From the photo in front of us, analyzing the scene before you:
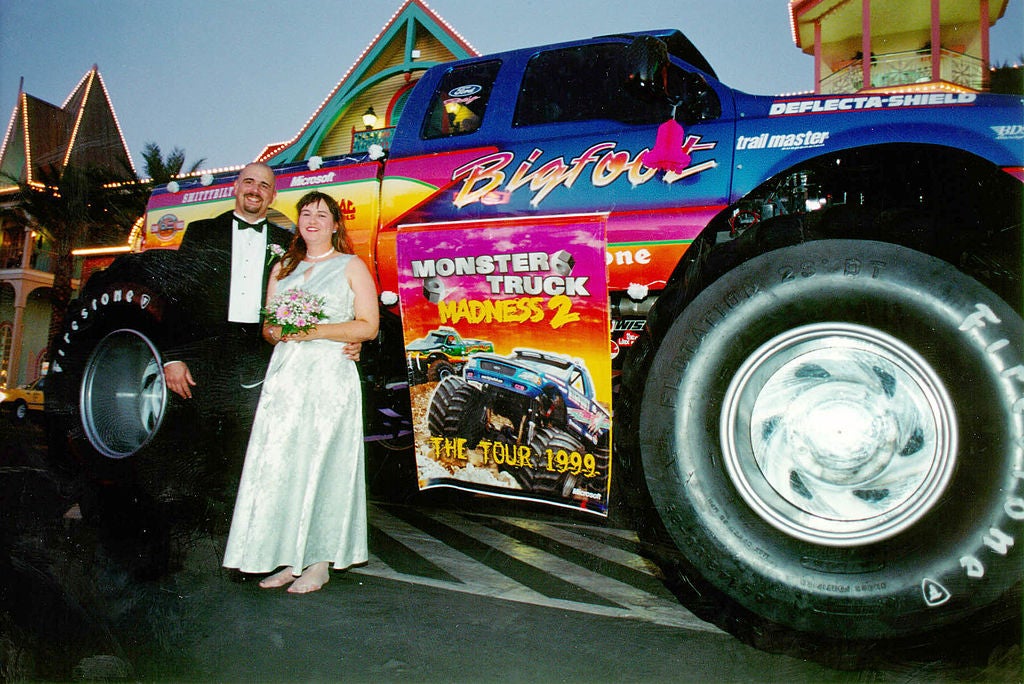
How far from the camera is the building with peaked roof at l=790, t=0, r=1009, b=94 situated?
2.08 m

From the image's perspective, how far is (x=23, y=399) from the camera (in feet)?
10.6

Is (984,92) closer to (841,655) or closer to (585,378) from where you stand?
(585,378)

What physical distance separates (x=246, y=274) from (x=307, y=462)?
106 centimetres

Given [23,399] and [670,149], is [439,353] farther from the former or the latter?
[23,399]

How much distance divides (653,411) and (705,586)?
535mm

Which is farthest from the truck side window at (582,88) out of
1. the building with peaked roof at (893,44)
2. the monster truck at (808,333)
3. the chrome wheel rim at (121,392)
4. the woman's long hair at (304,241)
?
the chrome wheel rim at (121,392)

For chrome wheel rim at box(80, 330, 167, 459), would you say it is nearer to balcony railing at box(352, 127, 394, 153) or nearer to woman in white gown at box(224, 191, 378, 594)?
woman in white gown at box(224, 191, 378, 594)

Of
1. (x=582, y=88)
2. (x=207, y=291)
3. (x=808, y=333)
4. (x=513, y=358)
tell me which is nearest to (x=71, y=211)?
(x=207, y=291)

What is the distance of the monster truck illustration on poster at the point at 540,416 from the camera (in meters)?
2.36

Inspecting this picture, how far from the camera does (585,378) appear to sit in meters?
2.37

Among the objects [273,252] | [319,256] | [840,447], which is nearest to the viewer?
[840,447]

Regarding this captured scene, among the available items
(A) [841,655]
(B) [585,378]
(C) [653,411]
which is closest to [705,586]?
(A) [841,655]

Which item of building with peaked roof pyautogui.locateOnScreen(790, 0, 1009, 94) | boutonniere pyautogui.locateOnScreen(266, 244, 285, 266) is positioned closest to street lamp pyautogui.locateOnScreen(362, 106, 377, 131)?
boutonniere pyautogui.locateOnScreen(266, 244, 285, 266)

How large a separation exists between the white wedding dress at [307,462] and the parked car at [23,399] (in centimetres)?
122
